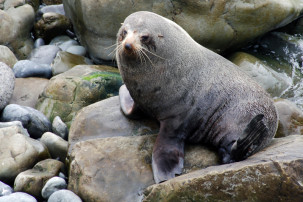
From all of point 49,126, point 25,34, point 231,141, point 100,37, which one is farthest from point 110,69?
point 231,141

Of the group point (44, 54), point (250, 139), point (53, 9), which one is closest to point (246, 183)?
point (250, 139)

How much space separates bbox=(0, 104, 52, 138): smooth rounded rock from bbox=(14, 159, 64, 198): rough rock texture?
1.46 meters

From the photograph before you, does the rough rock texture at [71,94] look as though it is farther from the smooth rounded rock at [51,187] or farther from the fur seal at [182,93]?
the smooth rounded rock at [51,187]

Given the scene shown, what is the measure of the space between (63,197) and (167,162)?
1.41 metres

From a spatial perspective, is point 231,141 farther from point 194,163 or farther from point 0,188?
point 0,188

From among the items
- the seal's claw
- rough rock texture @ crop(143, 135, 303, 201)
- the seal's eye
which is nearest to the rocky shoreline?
rough rock texture @ crop(143, 135, 303, 201)

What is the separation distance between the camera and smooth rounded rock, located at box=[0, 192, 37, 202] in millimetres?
5484

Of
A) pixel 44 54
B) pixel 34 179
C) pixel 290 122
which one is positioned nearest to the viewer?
pixel 34 179

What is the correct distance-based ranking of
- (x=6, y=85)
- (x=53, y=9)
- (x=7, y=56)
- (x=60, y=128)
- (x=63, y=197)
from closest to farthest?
(x=63, y=197)
(x=60, y=128)
(x=6, y=85)
(x=7, y=56)
(x=53, y=9)

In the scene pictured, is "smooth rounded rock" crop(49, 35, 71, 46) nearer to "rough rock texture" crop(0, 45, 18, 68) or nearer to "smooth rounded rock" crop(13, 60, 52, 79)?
"rough rock texture" crop(0, 45, 18, 68)

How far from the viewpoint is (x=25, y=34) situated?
1128cm

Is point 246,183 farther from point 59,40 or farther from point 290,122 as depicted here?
point 59,40

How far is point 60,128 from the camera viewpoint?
25.4ft

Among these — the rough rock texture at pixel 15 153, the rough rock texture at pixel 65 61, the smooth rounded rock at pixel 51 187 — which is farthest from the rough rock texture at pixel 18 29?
the smooth rounded rock at pixel 51 187
